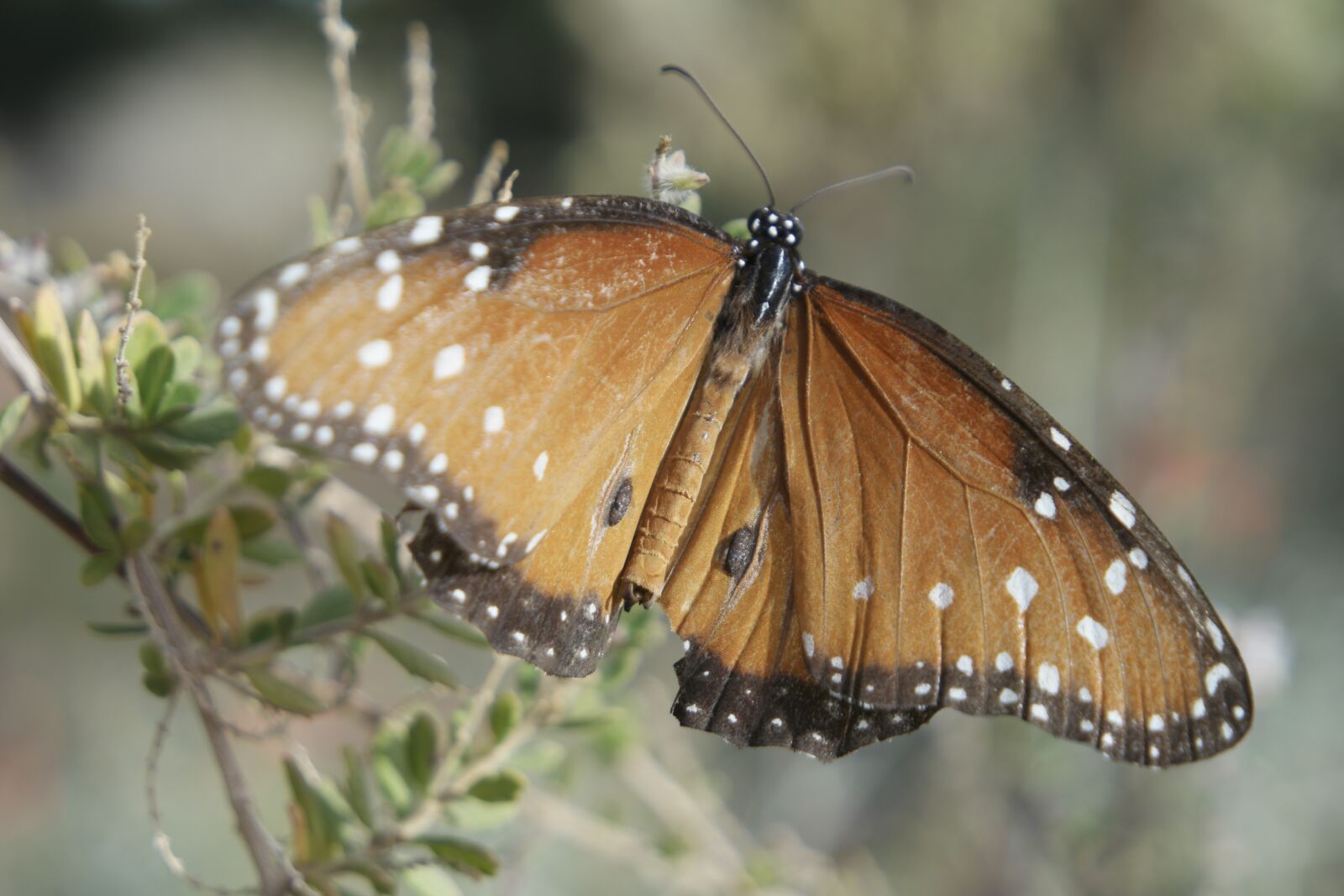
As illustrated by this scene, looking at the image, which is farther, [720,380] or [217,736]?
[720,380]

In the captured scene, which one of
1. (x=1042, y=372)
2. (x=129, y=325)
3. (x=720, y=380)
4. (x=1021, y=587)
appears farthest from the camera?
(x=1042, y=372)

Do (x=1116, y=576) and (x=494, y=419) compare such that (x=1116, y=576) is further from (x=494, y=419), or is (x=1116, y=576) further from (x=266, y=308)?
(x=266, y=308)

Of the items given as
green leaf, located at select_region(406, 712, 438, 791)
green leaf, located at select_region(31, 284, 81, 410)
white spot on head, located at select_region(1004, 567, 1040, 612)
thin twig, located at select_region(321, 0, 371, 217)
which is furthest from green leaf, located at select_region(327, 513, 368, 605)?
white spot on head, located at select_region(1004, 567, 1040, 612)

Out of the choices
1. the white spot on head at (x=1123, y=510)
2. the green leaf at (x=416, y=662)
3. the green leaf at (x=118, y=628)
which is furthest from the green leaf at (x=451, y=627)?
the white spot on head at (x=1123, y=510)

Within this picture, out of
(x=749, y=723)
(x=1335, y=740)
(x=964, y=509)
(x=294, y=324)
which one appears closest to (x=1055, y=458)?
(x=964, y=509)

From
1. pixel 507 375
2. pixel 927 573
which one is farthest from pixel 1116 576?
pixel 507 375

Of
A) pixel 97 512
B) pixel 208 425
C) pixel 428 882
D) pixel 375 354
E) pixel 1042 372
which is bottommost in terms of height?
pixel 428 882

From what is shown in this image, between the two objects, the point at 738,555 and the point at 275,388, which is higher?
the point at 738,555

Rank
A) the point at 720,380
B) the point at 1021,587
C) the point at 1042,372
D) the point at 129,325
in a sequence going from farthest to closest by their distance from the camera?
the point at 1042,372 < the point at 720,380 < the point at 1021,587 < the point at 129,325

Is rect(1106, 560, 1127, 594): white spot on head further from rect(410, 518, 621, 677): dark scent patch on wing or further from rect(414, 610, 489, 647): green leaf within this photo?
rect(414, 610, 489, 647): green leaf
